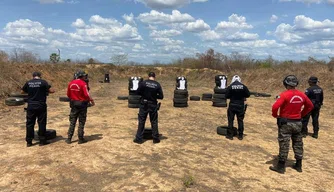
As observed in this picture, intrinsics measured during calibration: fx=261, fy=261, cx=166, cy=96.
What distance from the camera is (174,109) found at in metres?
14.1

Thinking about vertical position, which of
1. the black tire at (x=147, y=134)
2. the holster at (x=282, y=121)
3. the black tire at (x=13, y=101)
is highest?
the holster at (x=282, y=121)

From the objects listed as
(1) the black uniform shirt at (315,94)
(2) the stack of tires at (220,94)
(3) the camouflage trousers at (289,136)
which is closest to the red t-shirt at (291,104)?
(3) the camouflage trousers at (289,136)

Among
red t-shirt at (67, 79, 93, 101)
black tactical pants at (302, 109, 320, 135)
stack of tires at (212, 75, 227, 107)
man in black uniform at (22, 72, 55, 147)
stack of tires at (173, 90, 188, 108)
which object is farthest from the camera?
stack of tires at (212, 75, 227, 107)

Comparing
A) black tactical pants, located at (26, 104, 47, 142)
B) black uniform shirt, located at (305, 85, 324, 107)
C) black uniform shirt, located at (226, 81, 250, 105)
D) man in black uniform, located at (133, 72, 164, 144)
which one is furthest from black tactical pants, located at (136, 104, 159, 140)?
black uniform shirt, located at (305, 85, 324, 107)

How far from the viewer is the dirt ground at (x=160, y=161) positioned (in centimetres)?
529

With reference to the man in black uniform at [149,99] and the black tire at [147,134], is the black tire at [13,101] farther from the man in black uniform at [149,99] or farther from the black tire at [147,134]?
the man in black uniform at [149,99]

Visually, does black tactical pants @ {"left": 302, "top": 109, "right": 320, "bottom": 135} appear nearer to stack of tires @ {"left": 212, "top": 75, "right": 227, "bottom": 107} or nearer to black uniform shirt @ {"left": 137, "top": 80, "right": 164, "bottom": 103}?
black uniform shirt @ {"left": 137, "top": 80, "right": 164, "bottom": 103}

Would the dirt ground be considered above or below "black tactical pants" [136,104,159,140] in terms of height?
below

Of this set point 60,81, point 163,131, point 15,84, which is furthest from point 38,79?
point 60,81

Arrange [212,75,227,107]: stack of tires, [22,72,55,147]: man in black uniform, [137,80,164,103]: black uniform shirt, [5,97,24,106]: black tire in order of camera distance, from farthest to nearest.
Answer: [212,75,227,107]: stack of tires → [5,97,24,106]: black tire → [137,80,164,103]: black uniform shirt → [22,72,55,147]: man in black uniform

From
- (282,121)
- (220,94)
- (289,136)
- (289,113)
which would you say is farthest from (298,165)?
(220,94)

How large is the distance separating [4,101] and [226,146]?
1283 centimetres

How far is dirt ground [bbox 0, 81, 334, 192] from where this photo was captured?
529 cm

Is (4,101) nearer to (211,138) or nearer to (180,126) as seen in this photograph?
(180,126)
